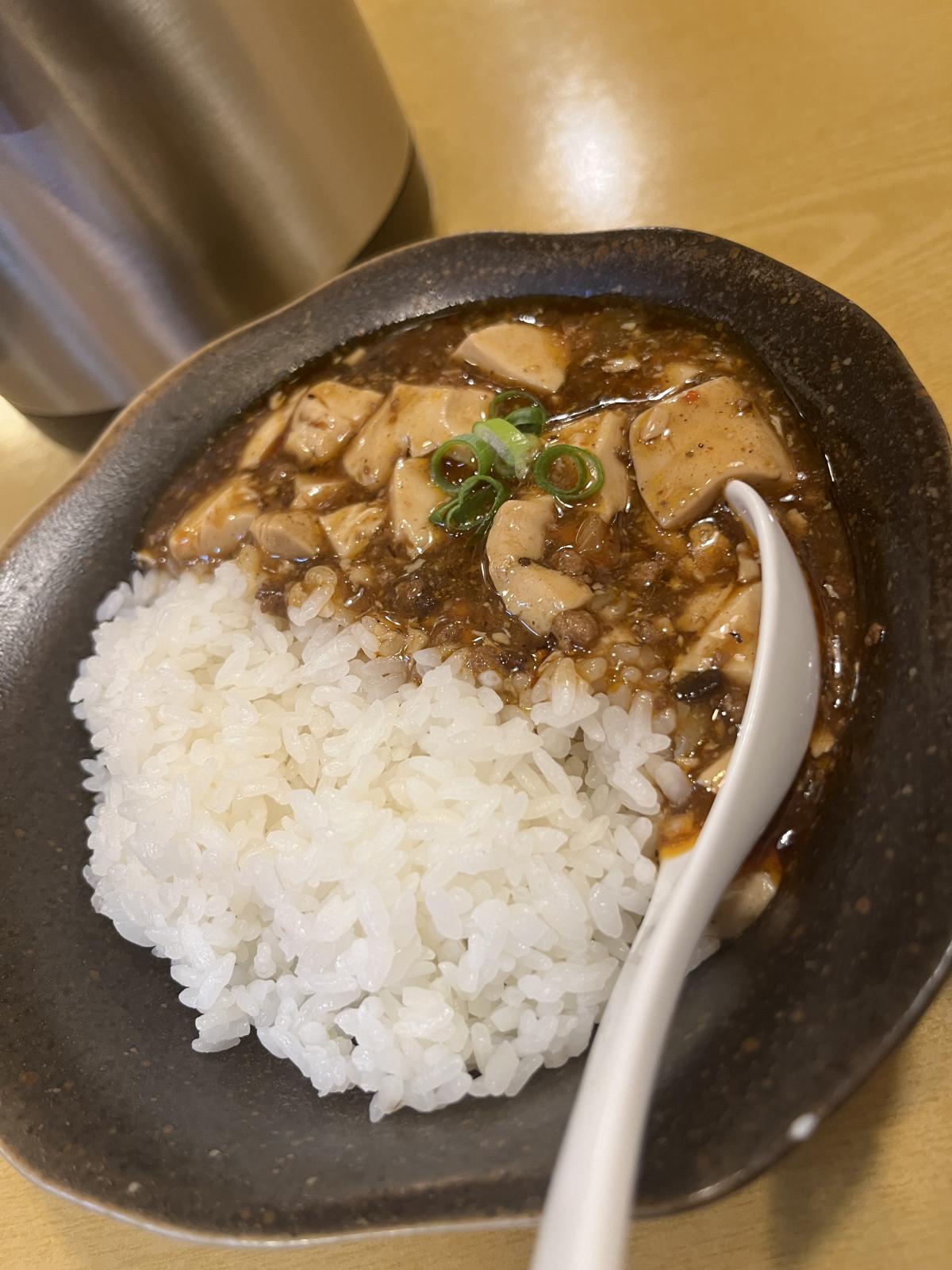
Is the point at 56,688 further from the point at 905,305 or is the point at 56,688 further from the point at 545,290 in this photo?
the point at 905,305

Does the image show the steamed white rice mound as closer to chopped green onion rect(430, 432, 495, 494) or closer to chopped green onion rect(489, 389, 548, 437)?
chopped green onion rect(430, 432, 495, 494)

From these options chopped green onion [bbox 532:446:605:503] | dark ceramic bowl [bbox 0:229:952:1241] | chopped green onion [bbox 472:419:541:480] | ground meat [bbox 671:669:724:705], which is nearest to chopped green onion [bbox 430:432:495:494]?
chopped green onion [bbox 472:419:541:480]

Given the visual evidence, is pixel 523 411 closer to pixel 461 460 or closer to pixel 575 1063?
pixel 461 460

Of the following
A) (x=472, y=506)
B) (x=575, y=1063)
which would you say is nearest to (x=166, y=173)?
(x=472, y=506)

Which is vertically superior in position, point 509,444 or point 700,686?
point 509,444

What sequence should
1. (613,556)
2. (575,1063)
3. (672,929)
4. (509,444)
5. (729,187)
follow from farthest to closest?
(729,187), (509,444), (613,556), (575,1063), (672,929)

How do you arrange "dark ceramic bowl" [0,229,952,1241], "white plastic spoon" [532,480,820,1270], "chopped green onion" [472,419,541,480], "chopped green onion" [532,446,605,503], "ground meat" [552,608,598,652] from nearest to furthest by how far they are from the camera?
"white plastic spoon" [532,480,820,1270] → "dark ceramic bowl" [0,229,952,1241] → "ground meat" [552,608,598,652] → "chopped green onion" [532,446,605,503] → "chopped green onion" [472,419,541,480]
